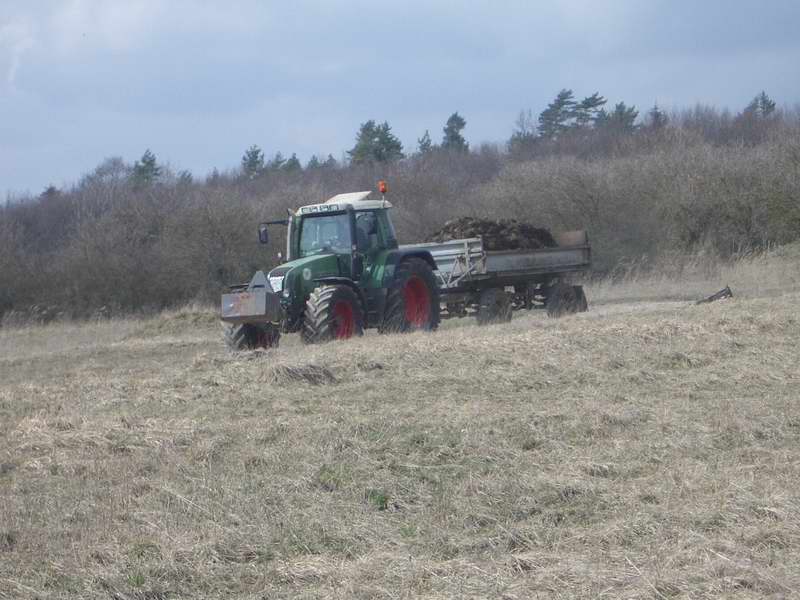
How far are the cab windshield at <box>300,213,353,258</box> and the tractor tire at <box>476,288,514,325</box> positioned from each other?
11.3ft

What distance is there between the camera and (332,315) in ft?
47.1

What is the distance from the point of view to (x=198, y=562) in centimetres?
554

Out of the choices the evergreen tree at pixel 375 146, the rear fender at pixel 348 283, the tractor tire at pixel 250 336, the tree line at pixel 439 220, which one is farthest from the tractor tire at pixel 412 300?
the evergreen tree at pixel 375 146

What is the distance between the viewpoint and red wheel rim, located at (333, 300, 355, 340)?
47.5 ft

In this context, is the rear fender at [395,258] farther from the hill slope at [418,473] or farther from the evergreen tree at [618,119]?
the evergreen tree at [618,119]

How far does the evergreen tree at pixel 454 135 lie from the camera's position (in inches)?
2788

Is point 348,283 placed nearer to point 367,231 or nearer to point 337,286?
point 337,286

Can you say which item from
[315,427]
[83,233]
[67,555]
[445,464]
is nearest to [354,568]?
[67,555]

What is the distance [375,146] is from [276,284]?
160 ft

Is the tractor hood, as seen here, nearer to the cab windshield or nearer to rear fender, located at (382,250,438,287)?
the cab windshield

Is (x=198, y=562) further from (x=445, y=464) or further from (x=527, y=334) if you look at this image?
(x=527, y=334)

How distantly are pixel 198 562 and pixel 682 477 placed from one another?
3.08m

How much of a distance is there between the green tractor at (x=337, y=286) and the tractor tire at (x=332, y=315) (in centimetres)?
1

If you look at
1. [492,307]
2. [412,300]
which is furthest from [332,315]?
[492,307]
